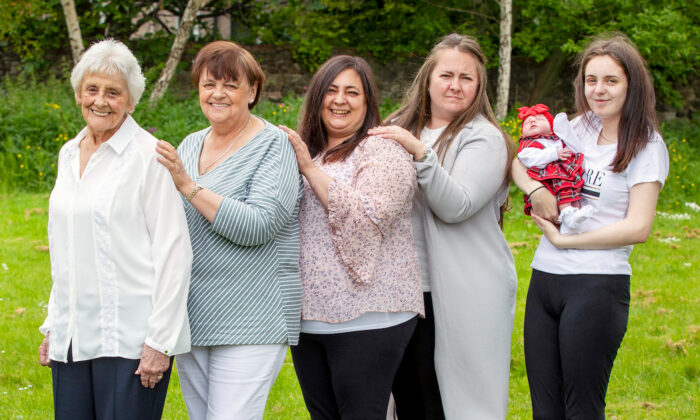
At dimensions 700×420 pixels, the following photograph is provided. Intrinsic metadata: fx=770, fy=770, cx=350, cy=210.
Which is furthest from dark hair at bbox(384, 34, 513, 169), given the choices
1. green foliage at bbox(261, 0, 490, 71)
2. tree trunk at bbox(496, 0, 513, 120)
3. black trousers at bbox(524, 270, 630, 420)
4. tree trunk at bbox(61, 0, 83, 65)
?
green foliage at bbox(261, 0, 490, 71)

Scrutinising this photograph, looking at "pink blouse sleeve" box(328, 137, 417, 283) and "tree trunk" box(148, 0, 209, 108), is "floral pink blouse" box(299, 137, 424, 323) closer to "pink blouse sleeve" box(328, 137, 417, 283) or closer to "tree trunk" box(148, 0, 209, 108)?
"pink blouse sleeve" box(328, 137, 417, 283)

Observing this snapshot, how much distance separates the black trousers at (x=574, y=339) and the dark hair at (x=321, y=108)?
0.98 m

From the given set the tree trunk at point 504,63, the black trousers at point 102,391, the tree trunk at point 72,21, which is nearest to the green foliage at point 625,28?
the tree trunk at point 504,63

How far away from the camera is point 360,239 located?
9.61ft

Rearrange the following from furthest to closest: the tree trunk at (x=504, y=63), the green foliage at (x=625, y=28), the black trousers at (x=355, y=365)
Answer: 1. the tree trunk at (x=504, y=63)
2. the green foliage at (x=625, y=28)
3. the black trousers at (x=355, y=365)

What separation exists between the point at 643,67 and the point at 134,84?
2.03 m

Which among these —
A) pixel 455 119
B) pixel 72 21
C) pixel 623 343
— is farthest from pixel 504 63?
pixel 455 119

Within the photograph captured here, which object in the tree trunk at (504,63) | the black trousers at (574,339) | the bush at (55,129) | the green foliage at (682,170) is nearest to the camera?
the black trousers at (574,339)

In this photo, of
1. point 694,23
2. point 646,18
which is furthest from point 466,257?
point 694,23

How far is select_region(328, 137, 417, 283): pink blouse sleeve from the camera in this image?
2895 mm

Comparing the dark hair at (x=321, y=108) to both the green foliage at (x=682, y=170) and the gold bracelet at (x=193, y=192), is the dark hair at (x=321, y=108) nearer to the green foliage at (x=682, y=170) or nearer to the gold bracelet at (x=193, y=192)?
the gold bracelet at (x=193, y=192)

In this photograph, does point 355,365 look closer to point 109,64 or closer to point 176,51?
point 109,64

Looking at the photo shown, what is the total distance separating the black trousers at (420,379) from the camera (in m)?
3.40

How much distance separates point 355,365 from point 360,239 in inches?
19.3
